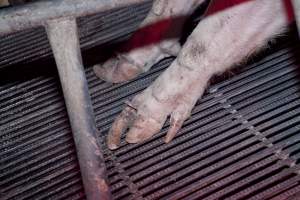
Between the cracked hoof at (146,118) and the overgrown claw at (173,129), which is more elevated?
the cracked hoof at (146,118)

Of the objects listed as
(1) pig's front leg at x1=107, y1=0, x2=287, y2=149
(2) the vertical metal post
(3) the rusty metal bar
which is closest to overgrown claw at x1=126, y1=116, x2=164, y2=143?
(1) pig's front leg at x1=107, y1=0, x2=287, y2=149


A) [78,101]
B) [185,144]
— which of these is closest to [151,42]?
[185,144]

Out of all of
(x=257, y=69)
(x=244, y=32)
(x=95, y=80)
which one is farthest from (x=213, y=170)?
(x=95, y=80)

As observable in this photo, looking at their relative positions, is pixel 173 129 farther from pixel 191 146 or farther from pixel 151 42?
pixel 151 42

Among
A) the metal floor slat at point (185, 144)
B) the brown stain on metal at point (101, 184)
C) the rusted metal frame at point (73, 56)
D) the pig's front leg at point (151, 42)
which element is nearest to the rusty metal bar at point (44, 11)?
the rusted metal frame at point (73, 56)

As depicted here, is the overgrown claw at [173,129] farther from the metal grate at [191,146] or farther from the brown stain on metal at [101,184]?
the brown stain on metal at [101,184]
